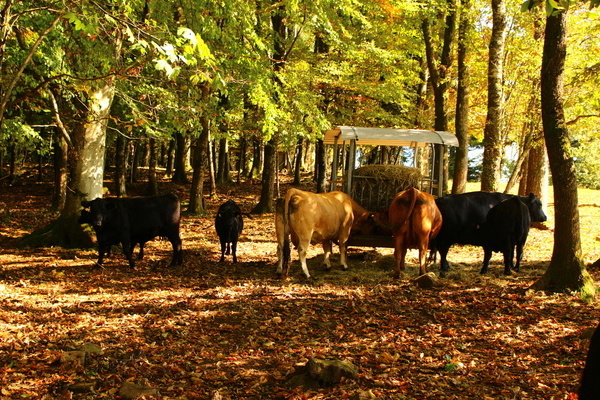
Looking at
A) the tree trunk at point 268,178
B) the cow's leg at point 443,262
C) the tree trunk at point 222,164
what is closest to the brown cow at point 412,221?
the cow's leg at point 443,262

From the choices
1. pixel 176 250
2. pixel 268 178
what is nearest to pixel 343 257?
pixel 176 250

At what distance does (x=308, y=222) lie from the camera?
31.9 ft

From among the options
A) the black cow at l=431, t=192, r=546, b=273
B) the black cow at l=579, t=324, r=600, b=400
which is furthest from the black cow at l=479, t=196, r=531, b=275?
the black cow at l=579, t=324, r=600, b=400

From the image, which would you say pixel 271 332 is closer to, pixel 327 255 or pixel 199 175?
pixel 327 255

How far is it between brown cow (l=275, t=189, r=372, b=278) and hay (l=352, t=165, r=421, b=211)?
1.17 metres

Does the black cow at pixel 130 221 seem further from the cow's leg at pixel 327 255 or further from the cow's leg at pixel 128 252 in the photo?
the cow's leg at pixel 327 255

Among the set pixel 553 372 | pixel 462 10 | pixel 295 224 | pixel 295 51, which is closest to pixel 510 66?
pixel 462 10

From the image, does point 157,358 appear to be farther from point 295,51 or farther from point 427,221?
point 295,51

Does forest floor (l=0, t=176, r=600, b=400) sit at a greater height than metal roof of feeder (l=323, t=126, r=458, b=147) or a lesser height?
lesser

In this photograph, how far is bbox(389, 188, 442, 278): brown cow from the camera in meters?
9.41

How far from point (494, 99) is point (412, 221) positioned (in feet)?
22.6

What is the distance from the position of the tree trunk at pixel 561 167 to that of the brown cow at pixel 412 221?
239cm

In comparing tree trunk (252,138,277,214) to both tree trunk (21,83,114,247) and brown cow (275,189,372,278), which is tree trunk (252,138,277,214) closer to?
tree trunk (21,83,114,247)

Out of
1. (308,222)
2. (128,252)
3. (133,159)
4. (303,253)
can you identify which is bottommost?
(128,252)
